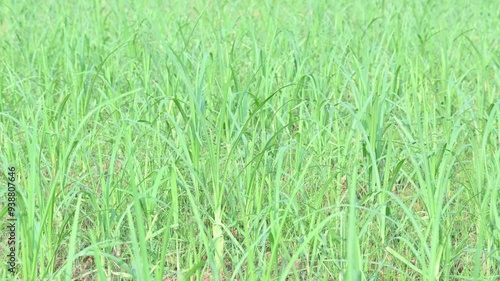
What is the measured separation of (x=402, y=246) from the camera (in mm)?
2254

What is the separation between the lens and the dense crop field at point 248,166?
6.55ft

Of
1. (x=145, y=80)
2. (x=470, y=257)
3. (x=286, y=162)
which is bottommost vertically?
(x=470, y=257)

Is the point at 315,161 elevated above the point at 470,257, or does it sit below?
above

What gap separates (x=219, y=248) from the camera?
2.21 m

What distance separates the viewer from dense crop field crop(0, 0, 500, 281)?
1995mm

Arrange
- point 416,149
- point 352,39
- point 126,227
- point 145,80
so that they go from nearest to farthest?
1. point 126,227
2. point 416,149
3. point 145,80
4. point 352,39

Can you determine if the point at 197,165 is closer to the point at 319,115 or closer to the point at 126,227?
the point at 126,227

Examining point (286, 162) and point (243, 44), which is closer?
point (286, 162)

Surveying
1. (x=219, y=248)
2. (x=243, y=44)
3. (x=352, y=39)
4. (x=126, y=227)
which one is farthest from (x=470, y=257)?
(x=243, y=44)

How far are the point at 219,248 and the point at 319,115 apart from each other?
0.82 metres

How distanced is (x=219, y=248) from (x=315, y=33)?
1961mm

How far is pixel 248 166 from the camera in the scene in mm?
2309

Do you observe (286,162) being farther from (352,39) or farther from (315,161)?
(352,39)

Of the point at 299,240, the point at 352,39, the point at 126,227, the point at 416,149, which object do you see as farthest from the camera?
the point at 352,39
